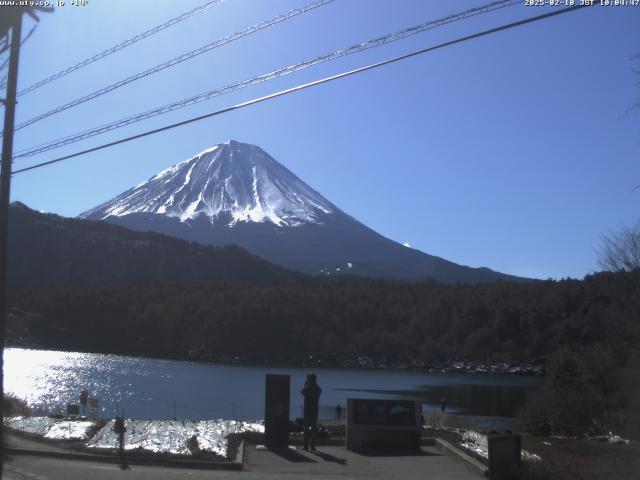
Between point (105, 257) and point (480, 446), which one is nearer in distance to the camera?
point (480, 446)

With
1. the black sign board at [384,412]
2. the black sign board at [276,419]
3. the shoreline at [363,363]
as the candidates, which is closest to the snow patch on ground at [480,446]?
the black sign board at [384,412]

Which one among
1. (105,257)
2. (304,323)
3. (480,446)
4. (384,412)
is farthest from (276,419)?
(105,257)

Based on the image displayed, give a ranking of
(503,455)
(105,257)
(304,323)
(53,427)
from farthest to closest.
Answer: (105,257)
(304,323)
(53,427)
(503,455)

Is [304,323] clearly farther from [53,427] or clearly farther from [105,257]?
[53,427]

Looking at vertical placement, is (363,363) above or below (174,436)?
above

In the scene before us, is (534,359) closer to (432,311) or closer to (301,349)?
(432,311)

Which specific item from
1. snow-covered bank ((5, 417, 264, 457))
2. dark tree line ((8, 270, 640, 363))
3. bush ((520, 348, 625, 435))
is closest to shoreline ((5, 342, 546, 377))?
dark tree line ((8, 270, 640, 363))

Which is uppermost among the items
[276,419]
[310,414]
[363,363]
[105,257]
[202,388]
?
[105,257]

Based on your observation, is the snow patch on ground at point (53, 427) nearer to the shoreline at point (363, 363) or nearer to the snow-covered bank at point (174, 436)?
the snow-covered bank at point (174, 436)
